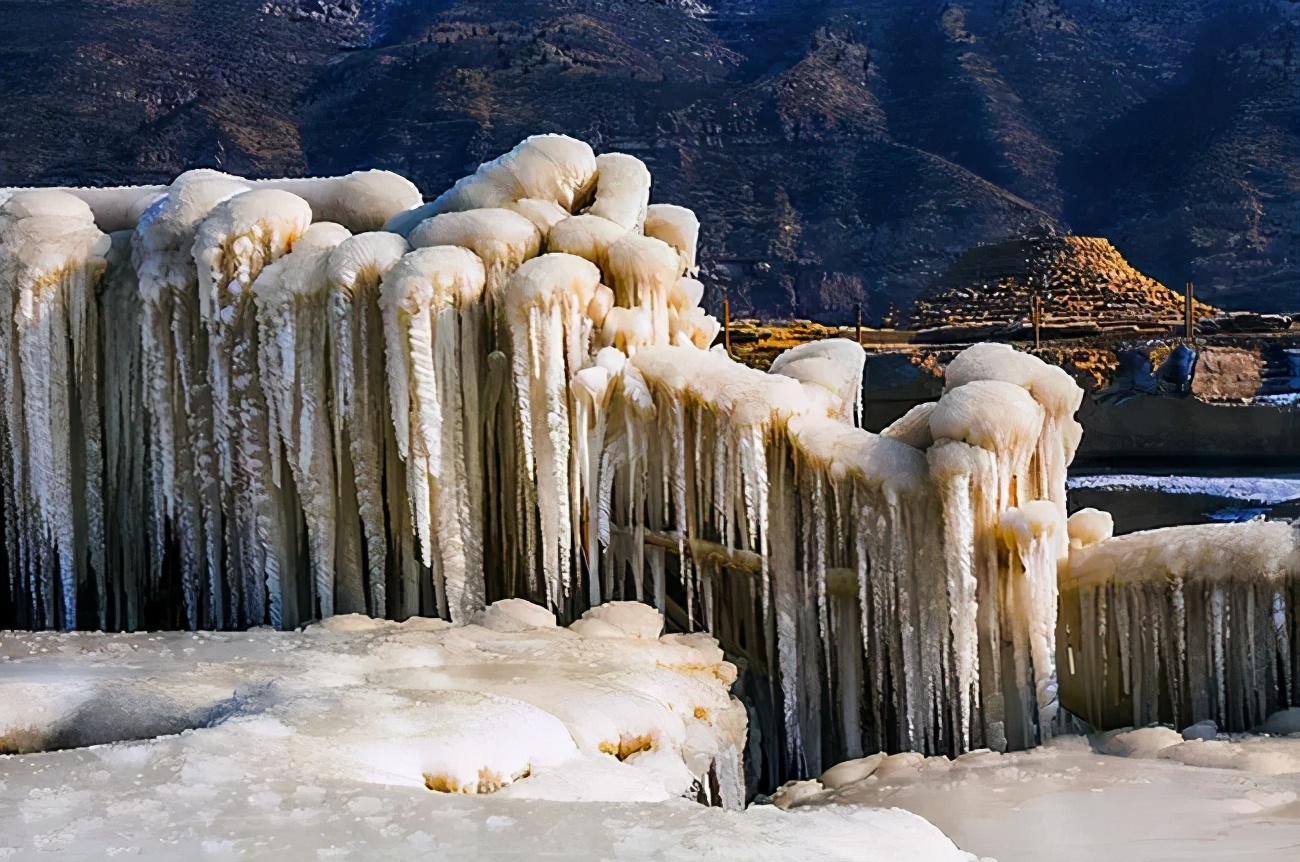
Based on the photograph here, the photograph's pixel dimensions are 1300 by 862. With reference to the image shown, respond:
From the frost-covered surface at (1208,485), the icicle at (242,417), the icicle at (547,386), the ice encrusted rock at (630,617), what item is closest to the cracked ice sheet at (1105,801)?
the ice encrusted rock at (630,617)

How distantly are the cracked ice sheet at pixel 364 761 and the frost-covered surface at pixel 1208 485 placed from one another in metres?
18.7

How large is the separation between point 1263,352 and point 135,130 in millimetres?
26815

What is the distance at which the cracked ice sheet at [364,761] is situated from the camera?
2889mm

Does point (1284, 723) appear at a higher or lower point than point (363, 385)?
lower

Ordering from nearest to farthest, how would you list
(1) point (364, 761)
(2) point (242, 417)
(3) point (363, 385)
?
(1) point (364, 761) → (3) point (363, 385) → (2) point (242, 417)

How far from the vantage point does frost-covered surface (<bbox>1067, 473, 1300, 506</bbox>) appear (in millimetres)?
22453

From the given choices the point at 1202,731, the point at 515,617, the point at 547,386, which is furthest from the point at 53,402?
the point at 1202,731

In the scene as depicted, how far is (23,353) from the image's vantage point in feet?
22.5

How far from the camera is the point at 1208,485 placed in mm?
22688

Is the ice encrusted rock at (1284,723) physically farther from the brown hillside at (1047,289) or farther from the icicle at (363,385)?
the brown hillside at (1047,289)

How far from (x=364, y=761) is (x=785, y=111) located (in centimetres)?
3894

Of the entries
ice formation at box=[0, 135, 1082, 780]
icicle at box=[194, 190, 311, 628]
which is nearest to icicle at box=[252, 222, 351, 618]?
ice formation at box=[0, 135, 1082, 780]

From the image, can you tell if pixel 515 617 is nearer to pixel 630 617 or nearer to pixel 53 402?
pixel 630 617

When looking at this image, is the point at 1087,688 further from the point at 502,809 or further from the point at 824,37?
the point at 824,37
